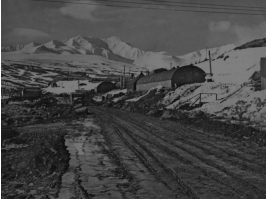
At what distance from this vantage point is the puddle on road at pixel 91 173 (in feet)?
22.6

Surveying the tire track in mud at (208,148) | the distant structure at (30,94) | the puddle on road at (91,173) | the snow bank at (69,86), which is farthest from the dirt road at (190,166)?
the snow bank at (69,86)

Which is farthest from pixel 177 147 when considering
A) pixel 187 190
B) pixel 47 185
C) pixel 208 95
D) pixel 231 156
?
pixel 208 95

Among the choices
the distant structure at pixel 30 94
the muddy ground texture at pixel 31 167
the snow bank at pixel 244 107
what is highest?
the distant structure at pixel 30 94

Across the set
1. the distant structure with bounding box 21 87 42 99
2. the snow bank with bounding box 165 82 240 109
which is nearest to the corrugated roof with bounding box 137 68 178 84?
the snow bank with bounding box 165 82 240 109

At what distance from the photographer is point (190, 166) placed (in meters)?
9.12

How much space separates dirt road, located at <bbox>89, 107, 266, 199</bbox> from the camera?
688 cm

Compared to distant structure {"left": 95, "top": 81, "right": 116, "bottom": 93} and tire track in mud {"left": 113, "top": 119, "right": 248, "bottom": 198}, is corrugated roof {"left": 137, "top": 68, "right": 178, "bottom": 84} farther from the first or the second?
tire track in mud {"left": 113, "top": 119, "right": 248, "bottom": 198}

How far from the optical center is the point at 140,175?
816cm

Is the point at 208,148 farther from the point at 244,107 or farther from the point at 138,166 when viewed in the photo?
the point at 244,107

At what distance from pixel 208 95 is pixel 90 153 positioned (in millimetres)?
24339

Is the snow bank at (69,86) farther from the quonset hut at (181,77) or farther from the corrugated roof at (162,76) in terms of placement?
the quonset hut at (181,77)

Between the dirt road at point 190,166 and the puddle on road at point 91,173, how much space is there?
34 centimetres

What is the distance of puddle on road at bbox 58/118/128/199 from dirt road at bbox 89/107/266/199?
335mm

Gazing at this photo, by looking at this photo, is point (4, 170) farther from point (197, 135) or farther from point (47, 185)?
point (197, 135)
